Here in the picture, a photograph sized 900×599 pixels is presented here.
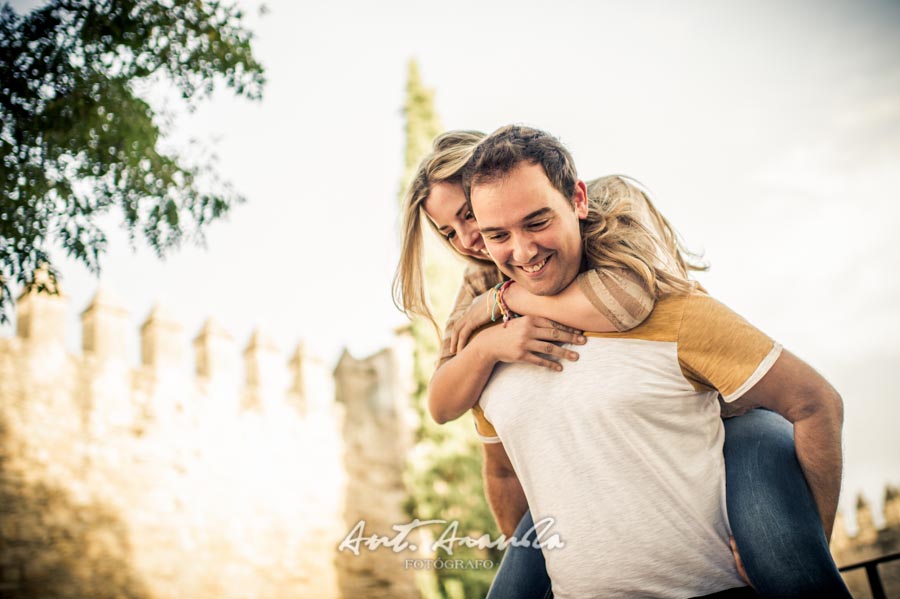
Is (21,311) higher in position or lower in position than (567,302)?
higher

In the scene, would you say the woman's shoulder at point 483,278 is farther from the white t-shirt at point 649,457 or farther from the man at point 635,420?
the white t-shirt at point 649,457

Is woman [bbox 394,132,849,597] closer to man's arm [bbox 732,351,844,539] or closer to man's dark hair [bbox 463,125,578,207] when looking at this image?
man's arm [bbox 732,351,844,539]

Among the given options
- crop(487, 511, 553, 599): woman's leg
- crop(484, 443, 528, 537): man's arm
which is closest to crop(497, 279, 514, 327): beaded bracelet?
crop(484, 443, 528, 537): man's arm

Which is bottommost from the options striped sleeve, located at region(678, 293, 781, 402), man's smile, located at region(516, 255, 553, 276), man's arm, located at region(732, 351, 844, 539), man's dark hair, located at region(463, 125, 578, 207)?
man's arm, located at region(732, 351, 844, 539)

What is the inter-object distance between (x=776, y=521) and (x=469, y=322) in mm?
839

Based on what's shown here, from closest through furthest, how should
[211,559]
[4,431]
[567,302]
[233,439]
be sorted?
[567,302] → [4,431] → [211,559] → [233,439]

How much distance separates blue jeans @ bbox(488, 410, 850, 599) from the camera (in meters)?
1.31

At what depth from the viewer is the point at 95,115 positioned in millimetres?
2893

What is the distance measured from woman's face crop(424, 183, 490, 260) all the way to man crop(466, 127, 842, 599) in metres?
0.37

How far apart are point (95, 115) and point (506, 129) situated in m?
2.14

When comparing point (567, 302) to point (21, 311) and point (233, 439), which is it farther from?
point (233, 439)

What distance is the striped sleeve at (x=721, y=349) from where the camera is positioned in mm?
1321

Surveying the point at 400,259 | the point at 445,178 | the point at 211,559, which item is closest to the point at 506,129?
the point at 445,178

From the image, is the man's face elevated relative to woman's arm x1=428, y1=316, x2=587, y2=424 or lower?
elevated
